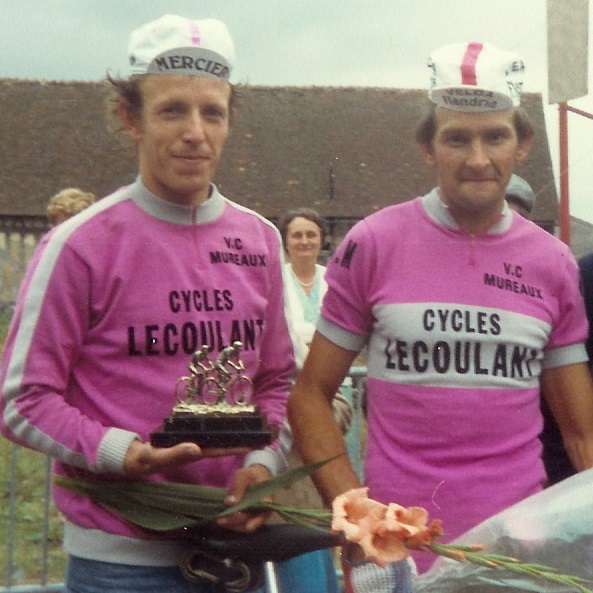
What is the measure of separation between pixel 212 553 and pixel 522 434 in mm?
722

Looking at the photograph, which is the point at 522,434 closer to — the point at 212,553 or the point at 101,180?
the point at 212,553

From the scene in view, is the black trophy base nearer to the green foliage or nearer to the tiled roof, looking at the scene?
the green foliage

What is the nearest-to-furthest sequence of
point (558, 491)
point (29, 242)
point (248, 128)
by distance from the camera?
point (558, 491) < point (29, 242) < point (248, 128)

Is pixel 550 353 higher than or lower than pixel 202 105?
lower

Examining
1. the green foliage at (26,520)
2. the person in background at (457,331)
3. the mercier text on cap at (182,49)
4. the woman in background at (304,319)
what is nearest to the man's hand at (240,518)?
the woman in background at (304,319)

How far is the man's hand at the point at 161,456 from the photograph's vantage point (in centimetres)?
181

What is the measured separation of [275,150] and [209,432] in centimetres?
2800

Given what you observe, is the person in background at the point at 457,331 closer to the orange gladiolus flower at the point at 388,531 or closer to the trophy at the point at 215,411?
the trophy at the point at 215,411

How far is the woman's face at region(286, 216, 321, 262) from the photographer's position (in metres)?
6.29

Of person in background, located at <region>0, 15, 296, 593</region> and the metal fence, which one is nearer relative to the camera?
person in background, located at <region>0, 15, 296, 593</region>

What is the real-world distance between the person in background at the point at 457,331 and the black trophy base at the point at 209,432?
491 millimetres

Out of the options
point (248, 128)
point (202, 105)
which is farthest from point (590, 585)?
point (248, 128)

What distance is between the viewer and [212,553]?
1942 mm

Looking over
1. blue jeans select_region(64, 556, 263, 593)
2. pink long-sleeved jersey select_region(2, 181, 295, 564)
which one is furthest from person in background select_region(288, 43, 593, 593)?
blue jeans select_region(64, 556, 263, 593)
